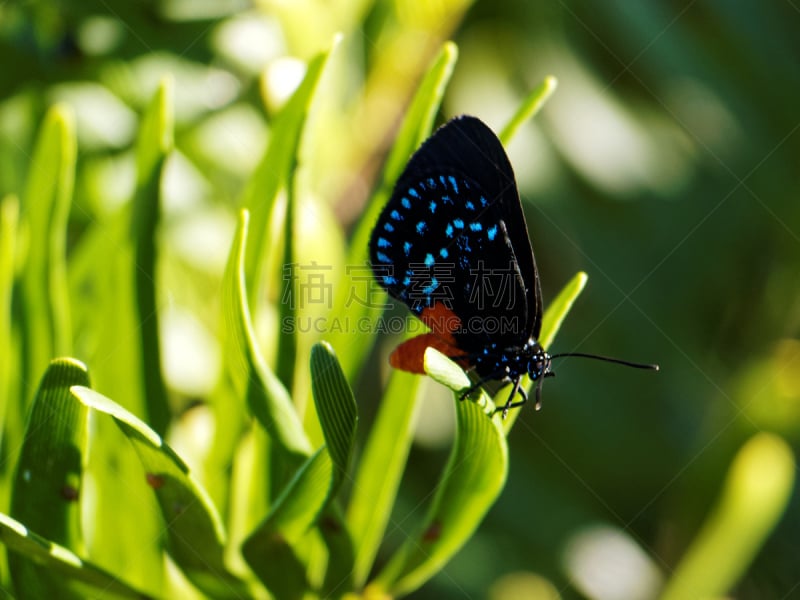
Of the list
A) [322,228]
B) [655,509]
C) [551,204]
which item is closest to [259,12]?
[322,228]

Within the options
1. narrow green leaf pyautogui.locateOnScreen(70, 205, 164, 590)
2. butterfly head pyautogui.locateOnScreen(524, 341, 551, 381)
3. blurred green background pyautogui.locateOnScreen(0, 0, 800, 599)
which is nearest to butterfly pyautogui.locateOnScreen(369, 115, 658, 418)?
butterfly head pyautogui.locateOnScreen(524, 341, 551, 381)

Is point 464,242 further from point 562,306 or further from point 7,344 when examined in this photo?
point 7,344

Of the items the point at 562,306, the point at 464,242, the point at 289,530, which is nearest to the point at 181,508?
the point at 289,530

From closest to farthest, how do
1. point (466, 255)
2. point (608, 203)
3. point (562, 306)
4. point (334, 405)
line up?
1. point (334, 405)
2. point (562, 306)
3. point (466, 255)
4. point (608, 203)

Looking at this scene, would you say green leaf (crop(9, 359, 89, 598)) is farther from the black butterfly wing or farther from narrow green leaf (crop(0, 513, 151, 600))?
the black butterfly wing

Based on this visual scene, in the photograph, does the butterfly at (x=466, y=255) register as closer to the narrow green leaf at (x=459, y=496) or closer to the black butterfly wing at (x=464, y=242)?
the black butterfly wing at (x=464, y=242)

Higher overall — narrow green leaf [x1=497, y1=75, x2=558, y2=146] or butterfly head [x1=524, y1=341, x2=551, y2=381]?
narrow green leaf [x1=497, y1=75, x2=558, y2=146]

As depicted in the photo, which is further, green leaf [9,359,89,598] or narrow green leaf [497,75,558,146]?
narrow green leaf [497,75,558,146]
